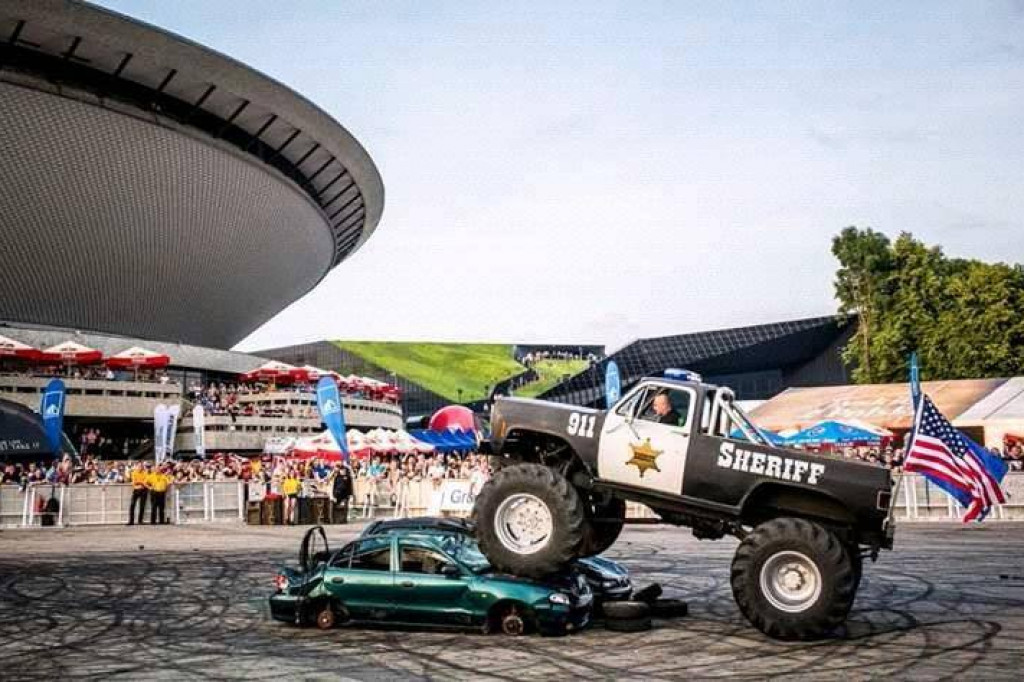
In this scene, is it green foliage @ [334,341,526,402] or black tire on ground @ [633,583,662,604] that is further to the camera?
green foliage @ [334,341,526,402]

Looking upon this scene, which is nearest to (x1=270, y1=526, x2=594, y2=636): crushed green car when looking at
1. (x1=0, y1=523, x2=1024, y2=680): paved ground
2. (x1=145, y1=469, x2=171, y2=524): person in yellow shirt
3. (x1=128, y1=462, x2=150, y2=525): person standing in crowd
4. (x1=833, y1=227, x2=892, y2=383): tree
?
(x1=0, y1=523, x2=1024, y2=680): paved ground

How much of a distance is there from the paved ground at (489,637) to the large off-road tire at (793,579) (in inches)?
10.2

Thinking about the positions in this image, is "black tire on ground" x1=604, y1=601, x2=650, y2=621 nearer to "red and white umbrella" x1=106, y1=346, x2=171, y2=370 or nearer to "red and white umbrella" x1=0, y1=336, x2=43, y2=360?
"red and white umbrella" x1=0, y1=336, x2=43, y2=360

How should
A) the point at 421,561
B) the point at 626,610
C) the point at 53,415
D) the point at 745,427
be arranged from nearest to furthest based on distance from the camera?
the point at 745,427 → the point at 626,610 → the point at 421,561 → the point at 53,415

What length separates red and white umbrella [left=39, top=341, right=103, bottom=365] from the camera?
51.5 metres

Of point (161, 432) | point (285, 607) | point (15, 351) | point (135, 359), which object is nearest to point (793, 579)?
point (285, 607)

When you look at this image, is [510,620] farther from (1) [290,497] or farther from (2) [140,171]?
(2) [140,171]

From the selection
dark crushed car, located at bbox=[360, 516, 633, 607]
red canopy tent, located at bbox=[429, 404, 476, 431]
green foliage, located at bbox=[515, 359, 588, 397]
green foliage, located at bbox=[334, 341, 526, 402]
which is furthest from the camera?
green foliage, located at bbox=[515, 359, 588, 397]

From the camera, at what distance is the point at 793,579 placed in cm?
1109

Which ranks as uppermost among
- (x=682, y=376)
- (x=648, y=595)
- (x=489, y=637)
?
(x=682, y=376)

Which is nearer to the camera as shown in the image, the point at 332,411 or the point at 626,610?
the point at 626,610

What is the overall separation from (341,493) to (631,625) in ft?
71.0

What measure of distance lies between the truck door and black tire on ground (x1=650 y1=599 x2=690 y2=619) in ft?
5.72

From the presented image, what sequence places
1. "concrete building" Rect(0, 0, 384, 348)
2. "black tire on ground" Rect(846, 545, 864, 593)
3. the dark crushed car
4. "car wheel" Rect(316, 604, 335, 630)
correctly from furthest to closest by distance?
"concrete building" Rect(0, 0, 384, 348) → the dark crushed car → "car wheel" Rect(316, 604, 335, 630) → "black tire on ground" Rect(846, 545, 864, 593)
